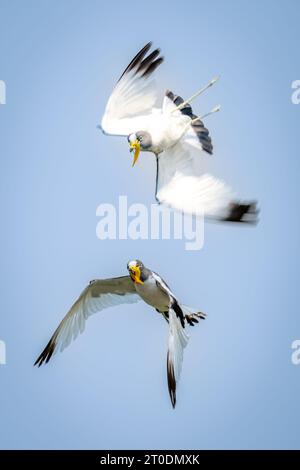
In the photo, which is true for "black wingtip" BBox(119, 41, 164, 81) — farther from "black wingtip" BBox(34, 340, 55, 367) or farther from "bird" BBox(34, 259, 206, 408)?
"black wingtip" BBox(34, 340, 55, 367)

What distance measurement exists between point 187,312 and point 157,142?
47.2 inches

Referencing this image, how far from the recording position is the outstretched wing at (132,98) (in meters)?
6.64

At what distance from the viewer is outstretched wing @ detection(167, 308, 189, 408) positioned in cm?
615

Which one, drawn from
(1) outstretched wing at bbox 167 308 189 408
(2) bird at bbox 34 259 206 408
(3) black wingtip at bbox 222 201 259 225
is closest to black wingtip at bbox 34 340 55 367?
(2) bird at bbox 34 259 206 408

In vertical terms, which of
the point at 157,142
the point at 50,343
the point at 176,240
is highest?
the point at 157,142

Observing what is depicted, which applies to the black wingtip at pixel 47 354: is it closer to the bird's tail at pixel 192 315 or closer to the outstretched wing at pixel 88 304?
the outstretched wing at pixel 88 304

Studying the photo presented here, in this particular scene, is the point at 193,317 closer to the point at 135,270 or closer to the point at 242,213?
the point at 135,270

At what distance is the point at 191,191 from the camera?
20.1 feet
